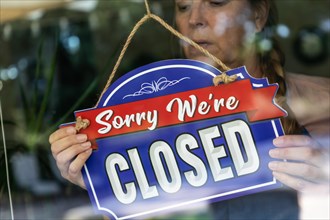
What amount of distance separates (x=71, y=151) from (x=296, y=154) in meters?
0.57

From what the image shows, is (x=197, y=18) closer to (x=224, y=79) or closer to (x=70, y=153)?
(x=224, y=79)

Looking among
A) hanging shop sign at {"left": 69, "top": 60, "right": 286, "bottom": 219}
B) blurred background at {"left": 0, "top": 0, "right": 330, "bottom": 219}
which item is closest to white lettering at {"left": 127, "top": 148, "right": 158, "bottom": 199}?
hanging shop sign at {"left": 69, "top": 60, "right": 286, "bottom": 219}

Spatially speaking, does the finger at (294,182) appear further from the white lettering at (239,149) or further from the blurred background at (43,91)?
the blurred background at (43,91)

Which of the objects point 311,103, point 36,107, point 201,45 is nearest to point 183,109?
point 201,45

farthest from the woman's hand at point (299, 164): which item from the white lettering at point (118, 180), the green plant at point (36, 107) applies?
the green plant at point (36, 107)

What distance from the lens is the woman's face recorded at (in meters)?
1.42

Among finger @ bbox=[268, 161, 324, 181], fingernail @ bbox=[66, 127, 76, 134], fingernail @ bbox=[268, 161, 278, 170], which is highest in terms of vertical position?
fingernail @ bbox=[66, 127, 76, 134]

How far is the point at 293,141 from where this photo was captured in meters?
1.35

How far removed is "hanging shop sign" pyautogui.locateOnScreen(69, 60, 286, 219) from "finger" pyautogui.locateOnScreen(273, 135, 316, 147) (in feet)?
0.07

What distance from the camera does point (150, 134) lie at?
1.39 meters

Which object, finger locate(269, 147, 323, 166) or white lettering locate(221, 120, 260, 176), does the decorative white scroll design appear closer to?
white lettering locate(221, 120, 260, 176)

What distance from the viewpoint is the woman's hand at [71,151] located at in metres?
1.42

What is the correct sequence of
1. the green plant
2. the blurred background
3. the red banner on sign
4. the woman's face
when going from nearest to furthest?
the red banner on sign → the woman's face → the blurred background → the green plant

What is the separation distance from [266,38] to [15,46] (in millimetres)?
1169
